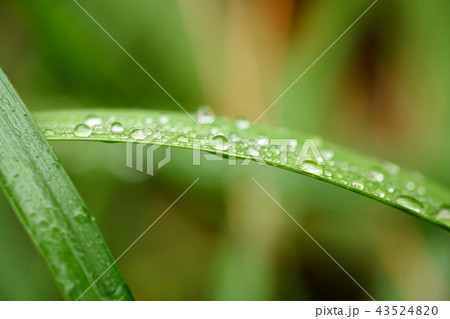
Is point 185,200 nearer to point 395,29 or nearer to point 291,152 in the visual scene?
point 291,152

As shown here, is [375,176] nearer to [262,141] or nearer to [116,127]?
[262,141]

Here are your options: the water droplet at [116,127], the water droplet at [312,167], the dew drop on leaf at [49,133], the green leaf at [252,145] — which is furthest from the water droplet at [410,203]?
the dew drop on leaf at [49,133]

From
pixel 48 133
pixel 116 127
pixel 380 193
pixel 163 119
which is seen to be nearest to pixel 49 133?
pixel 48 133

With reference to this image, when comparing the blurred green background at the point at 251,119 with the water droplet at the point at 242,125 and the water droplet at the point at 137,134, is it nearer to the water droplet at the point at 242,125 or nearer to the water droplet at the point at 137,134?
the water droplet at the point at 242,125
